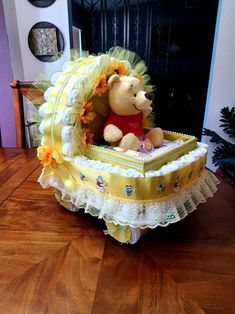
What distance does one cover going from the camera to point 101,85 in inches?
24.1

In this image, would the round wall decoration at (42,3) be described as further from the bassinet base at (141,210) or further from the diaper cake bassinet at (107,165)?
the bassinet base at (141,210)

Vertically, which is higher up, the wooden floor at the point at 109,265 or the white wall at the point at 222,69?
the white wall at the point at 222,69

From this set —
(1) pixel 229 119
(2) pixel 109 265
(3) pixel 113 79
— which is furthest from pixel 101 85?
(1) pixel 229 119

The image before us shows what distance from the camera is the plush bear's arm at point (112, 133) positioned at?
0.62 meters

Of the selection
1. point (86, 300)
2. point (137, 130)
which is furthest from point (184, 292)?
point (137, 130)

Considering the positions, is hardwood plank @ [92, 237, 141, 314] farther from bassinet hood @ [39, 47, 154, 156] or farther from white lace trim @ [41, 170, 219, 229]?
bassinet hood @ [39, 47, 154, 156]

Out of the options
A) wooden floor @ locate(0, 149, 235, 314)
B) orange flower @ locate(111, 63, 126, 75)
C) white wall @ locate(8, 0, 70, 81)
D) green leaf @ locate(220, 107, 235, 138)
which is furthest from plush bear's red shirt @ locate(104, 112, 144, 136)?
white wall @ locate(8, 0, 70, 81)

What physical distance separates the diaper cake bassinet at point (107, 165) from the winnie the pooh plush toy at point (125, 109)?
3 centimetres

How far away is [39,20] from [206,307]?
2.35 m

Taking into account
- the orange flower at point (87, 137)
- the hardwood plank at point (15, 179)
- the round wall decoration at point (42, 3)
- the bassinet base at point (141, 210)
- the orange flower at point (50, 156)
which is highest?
the round wall decoration at point (42, 3)

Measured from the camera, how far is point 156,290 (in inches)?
16.6

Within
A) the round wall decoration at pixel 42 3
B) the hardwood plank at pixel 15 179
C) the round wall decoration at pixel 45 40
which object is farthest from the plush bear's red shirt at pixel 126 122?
the round wall decoration at pixel 42 3

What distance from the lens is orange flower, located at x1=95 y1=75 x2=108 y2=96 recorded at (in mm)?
604

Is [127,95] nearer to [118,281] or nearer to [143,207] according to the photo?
[143,207]
